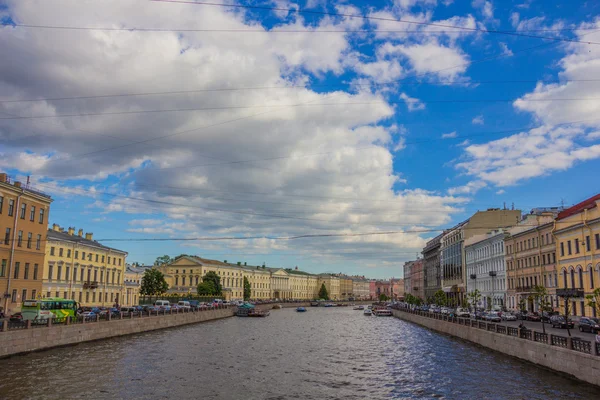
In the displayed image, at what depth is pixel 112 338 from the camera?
44469 millimetres

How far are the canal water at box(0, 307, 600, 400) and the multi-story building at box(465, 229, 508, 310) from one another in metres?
38.5

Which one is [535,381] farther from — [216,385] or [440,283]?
[440,283]

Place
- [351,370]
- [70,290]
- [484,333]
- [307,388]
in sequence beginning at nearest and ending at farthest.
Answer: [307,388]
[351,370]
[484,333]
[70,290]

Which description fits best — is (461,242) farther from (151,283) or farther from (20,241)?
(20,241)

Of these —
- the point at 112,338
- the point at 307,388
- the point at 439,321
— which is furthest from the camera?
the point at 439,321

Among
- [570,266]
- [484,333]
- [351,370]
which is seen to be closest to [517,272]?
[570,266]

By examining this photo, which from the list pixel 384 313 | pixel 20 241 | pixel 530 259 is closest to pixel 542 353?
pixel 530 259

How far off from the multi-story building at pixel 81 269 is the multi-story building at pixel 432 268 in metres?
78.9

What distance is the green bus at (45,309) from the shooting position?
134 ft

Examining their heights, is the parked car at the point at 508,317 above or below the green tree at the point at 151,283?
below

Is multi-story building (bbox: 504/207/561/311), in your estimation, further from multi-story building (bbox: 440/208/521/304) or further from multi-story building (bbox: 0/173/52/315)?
multi-story building (bbox: 0/173/52/315)

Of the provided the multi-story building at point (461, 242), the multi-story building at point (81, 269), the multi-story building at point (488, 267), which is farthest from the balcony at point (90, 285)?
the multi-story building at point (488, 267)

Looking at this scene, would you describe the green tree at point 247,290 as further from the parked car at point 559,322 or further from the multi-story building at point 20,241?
the parked car at point 559,322

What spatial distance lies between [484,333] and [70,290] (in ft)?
172
